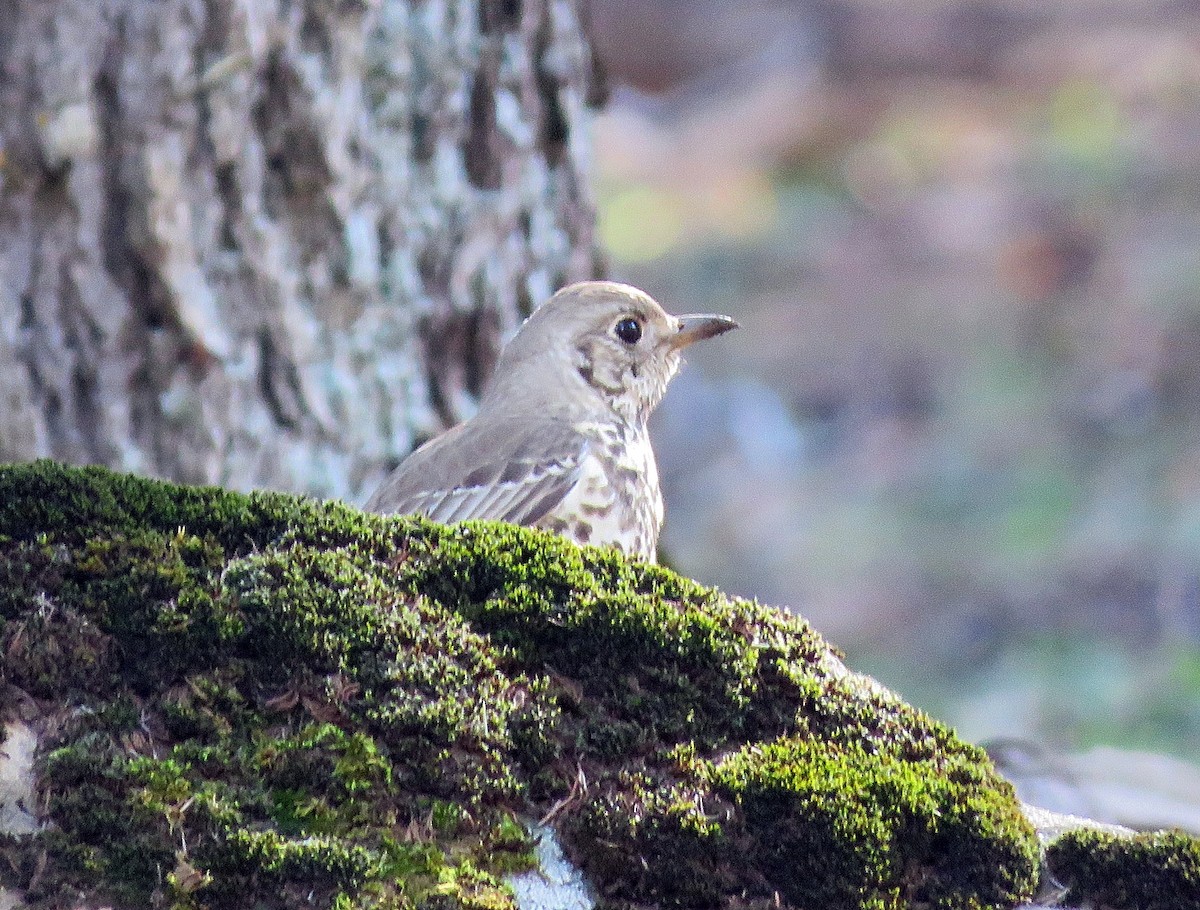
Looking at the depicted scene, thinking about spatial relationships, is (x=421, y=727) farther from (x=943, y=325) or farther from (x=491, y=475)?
(x=943, y=325)

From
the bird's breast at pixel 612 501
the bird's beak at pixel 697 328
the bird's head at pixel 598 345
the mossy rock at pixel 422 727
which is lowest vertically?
the mossy rock at pixel 422 727

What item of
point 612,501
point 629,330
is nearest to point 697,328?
point 629,330

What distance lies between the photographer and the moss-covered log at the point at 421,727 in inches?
105

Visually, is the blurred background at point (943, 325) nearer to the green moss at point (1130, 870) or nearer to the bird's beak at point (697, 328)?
the bird's beak at point (697, 328)

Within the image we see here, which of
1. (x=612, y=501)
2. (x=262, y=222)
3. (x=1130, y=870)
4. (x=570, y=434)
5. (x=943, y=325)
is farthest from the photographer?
(x=943, y=325)

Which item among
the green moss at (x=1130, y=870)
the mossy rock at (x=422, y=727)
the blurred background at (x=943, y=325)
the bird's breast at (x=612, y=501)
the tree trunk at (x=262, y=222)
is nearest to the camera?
the mossy rock at (x=422, y=727)

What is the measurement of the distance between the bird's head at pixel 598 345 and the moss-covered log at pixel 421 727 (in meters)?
1.98

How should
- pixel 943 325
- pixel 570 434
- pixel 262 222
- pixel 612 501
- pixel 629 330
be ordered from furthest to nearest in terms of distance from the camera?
pixel 943 325 → pixel 629 330 → pixel 262 222 → pixel 570 434 → pixel 612 501

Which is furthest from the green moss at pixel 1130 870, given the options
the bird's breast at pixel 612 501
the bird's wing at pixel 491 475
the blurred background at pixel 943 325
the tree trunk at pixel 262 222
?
the blurred background at pixel 943 325

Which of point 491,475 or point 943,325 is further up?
point 943,325

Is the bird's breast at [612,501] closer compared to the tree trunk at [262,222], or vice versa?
the bird's breast at [612,501]

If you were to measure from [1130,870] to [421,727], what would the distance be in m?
1.08

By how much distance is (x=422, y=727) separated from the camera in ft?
9.43

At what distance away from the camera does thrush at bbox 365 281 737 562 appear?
4801mm
